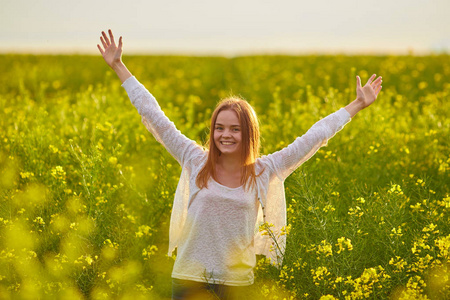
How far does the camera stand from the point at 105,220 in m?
4.21

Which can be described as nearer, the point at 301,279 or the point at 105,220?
the point at 301,279

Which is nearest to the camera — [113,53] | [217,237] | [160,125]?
[217,237]

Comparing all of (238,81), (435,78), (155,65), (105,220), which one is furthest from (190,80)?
(105,220)

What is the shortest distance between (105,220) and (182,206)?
4.36 feet

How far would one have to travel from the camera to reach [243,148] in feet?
9.94

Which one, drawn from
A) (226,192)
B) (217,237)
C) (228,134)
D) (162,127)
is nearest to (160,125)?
(162,127)

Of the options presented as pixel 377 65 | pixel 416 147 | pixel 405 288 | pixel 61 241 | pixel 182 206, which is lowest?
pixel 405 288

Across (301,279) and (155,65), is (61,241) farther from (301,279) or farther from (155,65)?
(155,65)

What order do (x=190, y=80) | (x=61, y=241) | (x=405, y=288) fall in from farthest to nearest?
(x=190, y=80), (x=61, y=241), (x=405, y=288)

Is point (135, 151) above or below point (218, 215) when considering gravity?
above

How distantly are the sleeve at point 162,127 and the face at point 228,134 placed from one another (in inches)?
7.7

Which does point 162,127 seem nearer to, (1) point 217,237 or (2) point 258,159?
(2) point 258,159

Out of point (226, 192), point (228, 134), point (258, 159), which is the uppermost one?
point (228, 134)

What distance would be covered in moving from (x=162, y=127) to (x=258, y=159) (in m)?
0.63
